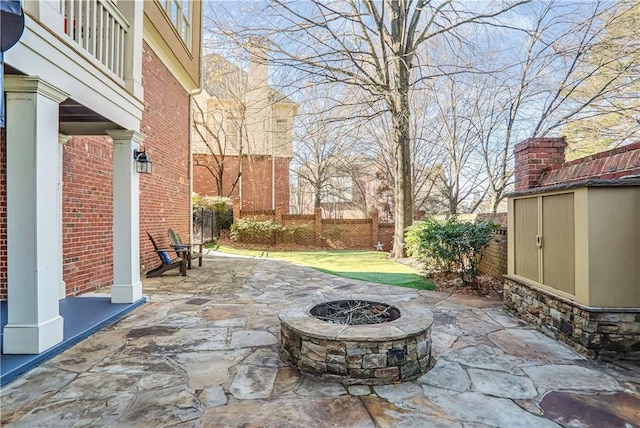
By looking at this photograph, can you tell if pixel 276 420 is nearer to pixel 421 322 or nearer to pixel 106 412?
pixel 106 412

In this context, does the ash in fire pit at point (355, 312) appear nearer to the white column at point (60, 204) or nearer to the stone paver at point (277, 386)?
the stone paver at point (277, 386)

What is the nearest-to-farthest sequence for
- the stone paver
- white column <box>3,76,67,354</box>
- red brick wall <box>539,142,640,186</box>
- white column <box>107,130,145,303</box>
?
the stone paver → white column <box>3,76,67,354</box> → red brick wall <box>539,142,640,186</box> → white column <box>107,130,145,303</box>

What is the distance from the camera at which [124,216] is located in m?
4.28

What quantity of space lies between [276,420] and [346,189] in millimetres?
17430

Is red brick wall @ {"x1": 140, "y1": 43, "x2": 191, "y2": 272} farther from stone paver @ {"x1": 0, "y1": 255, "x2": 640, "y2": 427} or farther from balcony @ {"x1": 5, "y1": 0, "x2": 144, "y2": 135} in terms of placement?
stone paver @ {"x1": 0, "y1": 255, "x2": 640, "y2": 427}

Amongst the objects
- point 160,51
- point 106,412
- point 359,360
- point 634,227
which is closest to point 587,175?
point 634,227

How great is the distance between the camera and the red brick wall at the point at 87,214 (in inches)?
181

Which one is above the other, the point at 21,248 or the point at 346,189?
the point at 346,189

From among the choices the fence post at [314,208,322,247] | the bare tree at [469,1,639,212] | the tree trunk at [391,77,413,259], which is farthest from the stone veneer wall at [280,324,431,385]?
the fence post at [314,208,322,247]

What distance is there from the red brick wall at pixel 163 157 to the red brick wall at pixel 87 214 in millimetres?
1099

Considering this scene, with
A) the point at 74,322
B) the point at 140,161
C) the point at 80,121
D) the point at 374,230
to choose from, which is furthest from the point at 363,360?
the point at 374,230

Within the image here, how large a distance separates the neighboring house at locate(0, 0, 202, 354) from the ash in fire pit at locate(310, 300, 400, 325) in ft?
8.00

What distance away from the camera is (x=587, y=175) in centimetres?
360

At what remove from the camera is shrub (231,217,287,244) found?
1311cm
